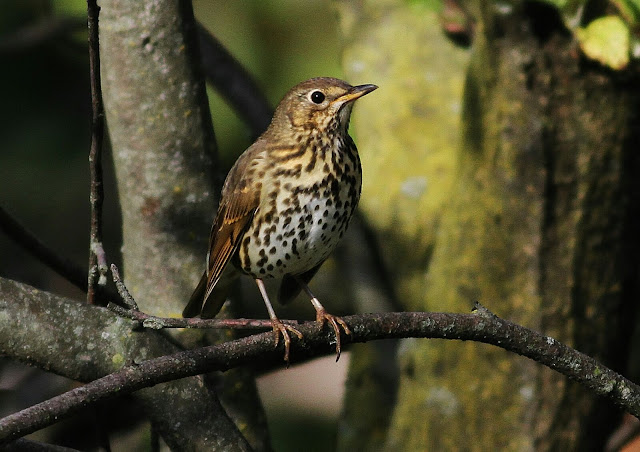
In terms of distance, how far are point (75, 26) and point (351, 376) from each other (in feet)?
6.75

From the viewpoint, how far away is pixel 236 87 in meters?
4.26

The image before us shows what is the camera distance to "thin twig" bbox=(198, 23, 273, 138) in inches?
166

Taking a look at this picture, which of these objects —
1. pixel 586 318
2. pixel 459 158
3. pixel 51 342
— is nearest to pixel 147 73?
pixel 51 342

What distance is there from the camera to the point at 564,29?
3.51m

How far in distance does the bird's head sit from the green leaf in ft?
2.67

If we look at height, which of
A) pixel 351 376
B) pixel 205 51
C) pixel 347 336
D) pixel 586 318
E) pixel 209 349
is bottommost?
pixel 351 376

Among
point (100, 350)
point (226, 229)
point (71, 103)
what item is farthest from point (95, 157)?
point (71, 103)

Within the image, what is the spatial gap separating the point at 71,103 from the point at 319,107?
140 inches

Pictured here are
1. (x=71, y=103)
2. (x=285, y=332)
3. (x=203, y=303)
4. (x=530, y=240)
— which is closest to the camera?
(x=285, y=332)

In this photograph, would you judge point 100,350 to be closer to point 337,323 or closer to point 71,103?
point 337,323

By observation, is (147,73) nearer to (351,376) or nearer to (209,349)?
(209,349)

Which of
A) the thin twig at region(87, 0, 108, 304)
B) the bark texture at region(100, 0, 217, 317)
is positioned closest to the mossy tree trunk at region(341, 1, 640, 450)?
the bark texture at region(100, 0, 217, 317)

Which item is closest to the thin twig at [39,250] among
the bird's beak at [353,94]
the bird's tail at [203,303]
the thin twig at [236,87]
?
the bird's tail at [203,303]

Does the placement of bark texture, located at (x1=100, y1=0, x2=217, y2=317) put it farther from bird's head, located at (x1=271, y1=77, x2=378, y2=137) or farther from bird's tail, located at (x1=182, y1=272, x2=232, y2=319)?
bird's head, located at (x1=271, y1=77, x2=378, y2=137)
